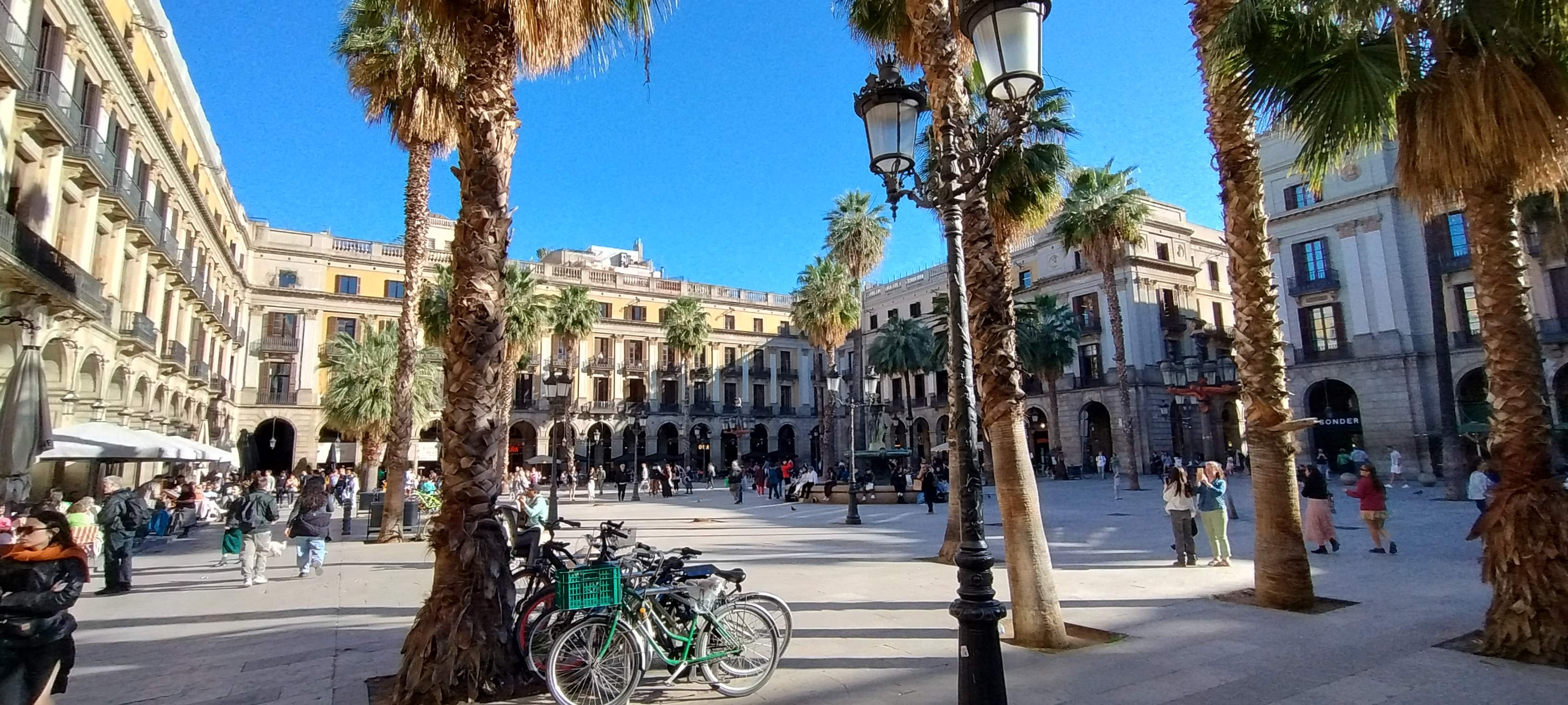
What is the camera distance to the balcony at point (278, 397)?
40844mm

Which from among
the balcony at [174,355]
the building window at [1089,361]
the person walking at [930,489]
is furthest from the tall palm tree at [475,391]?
the building window at [1089,361]

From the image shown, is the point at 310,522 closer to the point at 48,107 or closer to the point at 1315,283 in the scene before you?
the point at 48,107

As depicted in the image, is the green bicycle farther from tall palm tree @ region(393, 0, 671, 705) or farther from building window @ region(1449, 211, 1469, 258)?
building window @ region(1449, 211, 1469, 258)

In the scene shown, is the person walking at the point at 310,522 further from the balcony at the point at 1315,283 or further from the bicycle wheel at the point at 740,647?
the balcony at the point at 1315,283

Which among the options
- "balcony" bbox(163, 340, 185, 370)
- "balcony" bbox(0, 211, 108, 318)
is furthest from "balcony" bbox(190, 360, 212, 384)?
"balcony" bbox(0, 211, 108, 318)

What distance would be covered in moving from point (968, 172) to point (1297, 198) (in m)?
34.9

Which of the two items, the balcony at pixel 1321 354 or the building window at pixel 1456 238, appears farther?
Answer: the balcony at pixel 1321 354

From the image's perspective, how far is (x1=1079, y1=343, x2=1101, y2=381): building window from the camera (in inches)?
1655

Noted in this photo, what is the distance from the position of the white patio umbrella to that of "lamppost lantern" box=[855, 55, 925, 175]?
12332 mm

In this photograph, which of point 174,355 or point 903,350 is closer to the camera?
point 174,355

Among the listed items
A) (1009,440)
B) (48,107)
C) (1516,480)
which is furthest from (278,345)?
(1516,480)

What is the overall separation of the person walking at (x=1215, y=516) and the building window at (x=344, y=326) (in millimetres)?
44769

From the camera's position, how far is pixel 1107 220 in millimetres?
30359

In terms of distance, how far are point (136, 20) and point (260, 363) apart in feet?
79.7
